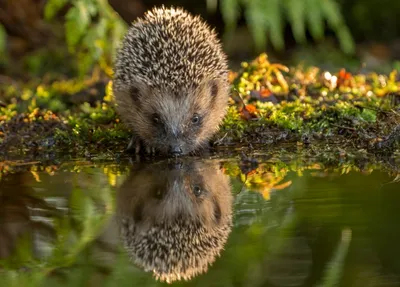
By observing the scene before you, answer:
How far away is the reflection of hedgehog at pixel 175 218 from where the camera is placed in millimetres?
4289

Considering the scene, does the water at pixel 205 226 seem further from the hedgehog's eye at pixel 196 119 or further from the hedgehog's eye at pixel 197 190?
the hedgehog's eye at pixel 196 119

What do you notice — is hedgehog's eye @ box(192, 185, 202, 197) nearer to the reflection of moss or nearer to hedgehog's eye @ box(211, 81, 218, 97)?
the reflection of moss

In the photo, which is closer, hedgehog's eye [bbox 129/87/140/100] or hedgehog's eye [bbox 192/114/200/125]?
hedgehog's eye [bbox 192/114/200/125]

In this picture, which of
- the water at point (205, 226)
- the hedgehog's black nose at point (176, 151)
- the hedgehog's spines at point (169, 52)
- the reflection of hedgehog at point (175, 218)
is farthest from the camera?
the hedgehog's spines at point (169, 52)

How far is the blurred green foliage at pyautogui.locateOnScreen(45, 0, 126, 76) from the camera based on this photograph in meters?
10.2

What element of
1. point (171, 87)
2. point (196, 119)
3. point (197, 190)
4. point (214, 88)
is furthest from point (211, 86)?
point (197, 190)

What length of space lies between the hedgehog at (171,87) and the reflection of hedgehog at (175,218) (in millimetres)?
992

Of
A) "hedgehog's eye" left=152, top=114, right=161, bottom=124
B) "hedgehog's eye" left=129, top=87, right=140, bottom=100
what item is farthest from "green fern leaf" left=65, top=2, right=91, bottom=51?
"hedgehog's eye" left=152, top=114, right=161, bottom=124

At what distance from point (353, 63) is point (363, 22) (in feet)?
5.05

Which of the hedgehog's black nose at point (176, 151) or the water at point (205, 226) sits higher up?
the hedgehog's black nose at point (176, 151)

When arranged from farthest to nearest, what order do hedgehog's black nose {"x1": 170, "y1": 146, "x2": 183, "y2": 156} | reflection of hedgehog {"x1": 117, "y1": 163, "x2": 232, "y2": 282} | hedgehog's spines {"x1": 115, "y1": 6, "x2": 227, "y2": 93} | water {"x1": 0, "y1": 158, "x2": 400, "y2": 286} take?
hedgehog's spines {"x1": 115, "y1": 6, "x2": 227, "y2": 93}
hedgehog's black nose {"x1": 170, "y1": 146, "x2": 183, "y2": 156}
reflection of hedgehog {"x1": 117, "y1": 163, "x2": 232, "y2": 282}
water {"x1": 0, "y1": 158, "x2": 400, "y2": 286}

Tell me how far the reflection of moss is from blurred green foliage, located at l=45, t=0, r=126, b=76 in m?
0.79

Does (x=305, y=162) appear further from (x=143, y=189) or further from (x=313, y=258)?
(x=313, y=258)

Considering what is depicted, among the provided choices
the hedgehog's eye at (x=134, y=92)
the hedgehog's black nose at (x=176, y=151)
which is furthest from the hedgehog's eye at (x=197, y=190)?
the hedgehog's eye at (x=134, y=92)
